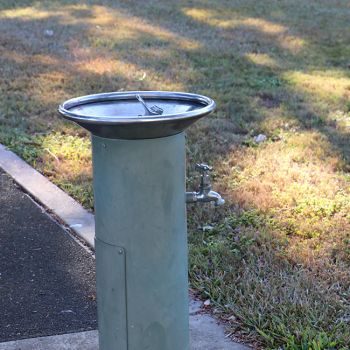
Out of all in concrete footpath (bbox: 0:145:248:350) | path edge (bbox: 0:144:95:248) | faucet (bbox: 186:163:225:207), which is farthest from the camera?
path edge (bbox: 0:144:95:248)

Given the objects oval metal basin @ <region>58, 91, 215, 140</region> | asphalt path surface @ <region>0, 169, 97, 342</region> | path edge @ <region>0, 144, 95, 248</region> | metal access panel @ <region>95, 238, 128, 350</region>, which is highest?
oval metal basin @ <region>58, 91, 215, 140</region>

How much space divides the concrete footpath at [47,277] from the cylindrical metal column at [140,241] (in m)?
0.62

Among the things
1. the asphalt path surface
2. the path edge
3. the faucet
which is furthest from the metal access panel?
the path edge

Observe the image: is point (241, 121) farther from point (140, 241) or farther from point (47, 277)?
point (140, 241)

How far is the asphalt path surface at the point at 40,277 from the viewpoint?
3.09m

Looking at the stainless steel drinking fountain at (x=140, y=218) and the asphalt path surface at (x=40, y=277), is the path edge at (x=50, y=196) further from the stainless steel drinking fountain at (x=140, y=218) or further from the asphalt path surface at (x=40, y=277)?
the stainless steel drinking fountain at (x=140, y=218)

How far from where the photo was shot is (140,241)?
2195mm

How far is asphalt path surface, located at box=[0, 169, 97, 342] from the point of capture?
3086mm

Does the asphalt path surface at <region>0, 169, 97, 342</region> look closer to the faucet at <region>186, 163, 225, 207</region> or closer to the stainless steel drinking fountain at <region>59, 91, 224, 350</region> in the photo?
the stainless steel drinking fountain at <region>59, 91, 224, 350</region>

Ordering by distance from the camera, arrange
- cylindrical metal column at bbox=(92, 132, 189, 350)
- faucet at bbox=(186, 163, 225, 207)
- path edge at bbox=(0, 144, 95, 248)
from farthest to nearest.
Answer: path edge at bbox=(0, 144, 95, 248), faucet at bbox=(186, 163, 225, 207), cylindrical metal column at bbox=(92, 132, 189, 350)

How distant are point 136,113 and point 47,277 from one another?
1525mm

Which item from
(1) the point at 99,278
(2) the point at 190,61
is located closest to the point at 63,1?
(2) the point at 190,61

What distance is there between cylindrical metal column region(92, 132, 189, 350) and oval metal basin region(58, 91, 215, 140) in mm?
55

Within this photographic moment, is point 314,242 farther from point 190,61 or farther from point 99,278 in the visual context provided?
point 190,61
